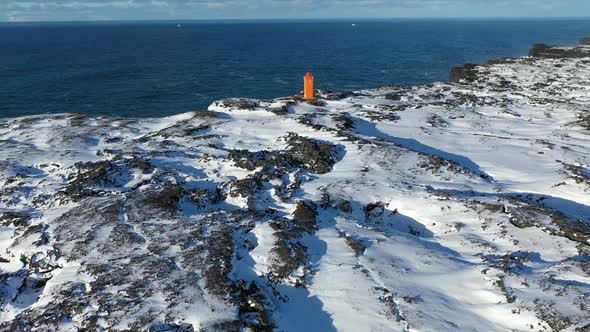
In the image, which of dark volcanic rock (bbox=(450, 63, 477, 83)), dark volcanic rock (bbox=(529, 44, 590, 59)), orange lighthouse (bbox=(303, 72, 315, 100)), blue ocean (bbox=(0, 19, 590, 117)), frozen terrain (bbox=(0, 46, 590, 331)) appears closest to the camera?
frozen terrain (bbox=(0, 46, 590, 331))

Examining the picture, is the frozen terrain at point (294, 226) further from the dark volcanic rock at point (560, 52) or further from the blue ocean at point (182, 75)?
the dark volcanic rock at point (560, 52)

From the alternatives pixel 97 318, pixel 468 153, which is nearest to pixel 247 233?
pixel 97 318

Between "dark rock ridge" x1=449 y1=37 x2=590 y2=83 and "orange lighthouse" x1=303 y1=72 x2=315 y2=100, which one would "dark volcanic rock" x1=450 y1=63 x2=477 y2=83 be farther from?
"orange lighthouse" x1=303 y1=72 x2=315 y2=100

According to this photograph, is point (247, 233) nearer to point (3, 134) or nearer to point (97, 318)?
point (97, 318)

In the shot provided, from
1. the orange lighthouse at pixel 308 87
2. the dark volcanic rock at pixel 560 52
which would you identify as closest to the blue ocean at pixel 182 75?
the dark volcanic rock at pixel 560 52

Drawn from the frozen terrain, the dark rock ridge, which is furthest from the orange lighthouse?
the dark rock ridge

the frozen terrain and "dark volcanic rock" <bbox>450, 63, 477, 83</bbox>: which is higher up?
"dark volcanic rock" <bbox>450, 63, 477, 83</bbox>

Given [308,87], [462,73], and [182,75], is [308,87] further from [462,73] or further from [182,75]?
[182,75]

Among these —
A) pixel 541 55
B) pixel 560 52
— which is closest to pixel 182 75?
pixel 541 55

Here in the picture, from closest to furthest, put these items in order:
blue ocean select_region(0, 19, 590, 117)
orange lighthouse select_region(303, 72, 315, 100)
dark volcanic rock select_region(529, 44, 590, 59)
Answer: orange lighthouse select_region(303, 72, 315, 100) → blue ocean select_region(0, 19, 590, 117) → dark volcanic rock select_region(529, 44, 590, 59)
